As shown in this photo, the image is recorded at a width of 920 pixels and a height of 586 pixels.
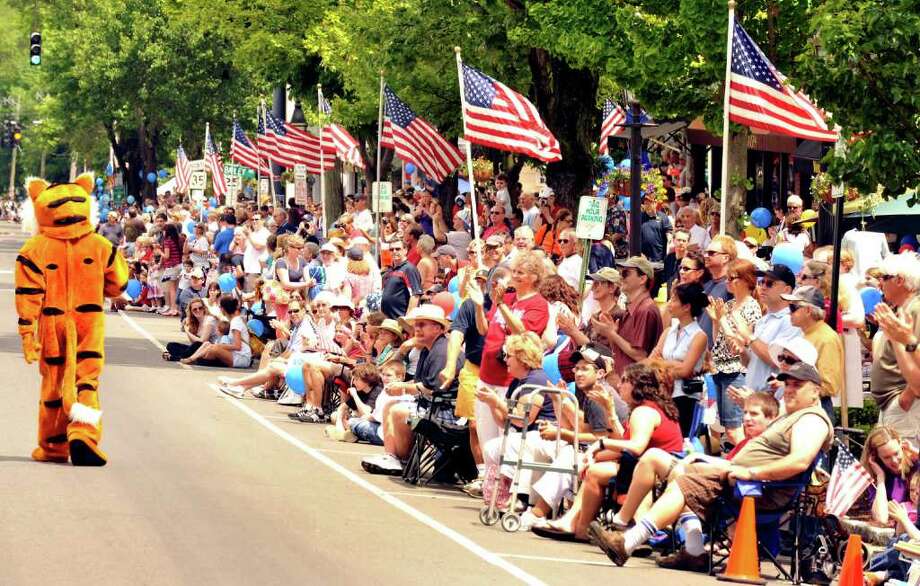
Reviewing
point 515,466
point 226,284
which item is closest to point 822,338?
point 515,466

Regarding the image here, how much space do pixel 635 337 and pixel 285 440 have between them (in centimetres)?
499

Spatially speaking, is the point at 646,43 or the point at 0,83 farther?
the point at 0,83

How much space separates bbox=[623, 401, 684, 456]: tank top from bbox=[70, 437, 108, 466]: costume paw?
4931 millimetres

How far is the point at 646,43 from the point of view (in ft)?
67.6

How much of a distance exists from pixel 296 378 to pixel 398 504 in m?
6.75

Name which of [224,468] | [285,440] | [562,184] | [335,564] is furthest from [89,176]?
[562,184]

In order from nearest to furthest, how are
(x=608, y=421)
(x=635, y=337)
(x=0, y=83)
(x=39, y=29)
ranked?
→ (x=608, y=421), (x=635, y=337), (x=39, y=29), (x=0, y=83)

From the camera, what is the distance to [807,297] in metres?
12.9

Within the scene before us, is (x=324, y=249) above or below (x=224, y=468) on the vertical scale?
above

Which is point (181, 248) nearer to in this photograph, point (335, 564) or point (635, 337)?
point (635, 337)

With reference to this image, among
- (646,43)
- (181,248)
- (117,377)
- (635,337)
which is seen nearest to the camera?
(635,337)

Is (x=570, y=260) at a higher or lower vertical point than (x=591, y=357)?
higher

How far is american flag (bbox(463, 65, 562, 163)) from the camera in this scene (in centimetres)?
2131

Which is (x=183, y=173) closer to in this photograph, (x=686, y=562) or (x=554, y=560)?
(x=554, y=560)
